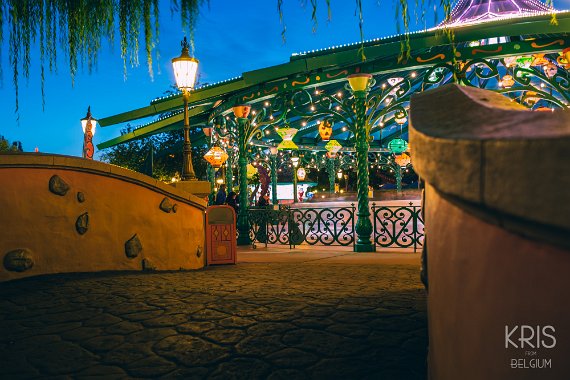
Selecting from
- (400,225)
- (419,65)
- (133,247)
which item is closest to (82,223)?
(133,247)

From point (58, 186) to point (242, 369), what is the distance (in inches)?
170

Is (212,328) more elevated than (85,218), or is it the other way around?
(85,218)

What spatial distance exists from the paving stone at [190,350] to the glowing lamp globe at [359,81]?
25.2 feet

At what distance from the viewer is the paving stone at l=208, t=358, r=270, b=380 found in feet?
7.64

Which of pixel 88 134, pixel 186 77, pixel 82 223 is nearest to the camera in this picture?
pixel 82 223

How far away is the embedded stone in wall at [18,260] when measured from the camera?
5.12 metres

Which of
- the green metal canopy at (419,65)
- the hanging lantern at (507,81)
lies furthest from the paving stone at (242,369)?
the hanging lantern at (507,81)

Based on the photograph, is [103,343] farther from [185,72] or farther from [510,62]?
[510,62]

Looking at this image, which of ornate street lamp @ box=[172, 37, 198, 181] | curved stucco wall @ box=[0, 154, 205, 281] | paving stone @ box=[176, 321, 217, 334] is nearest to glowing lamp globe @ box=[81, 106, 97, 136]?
ornate street lamp @ box=[172, 37, 198, 181]

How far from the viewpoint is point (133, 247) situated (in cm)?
616

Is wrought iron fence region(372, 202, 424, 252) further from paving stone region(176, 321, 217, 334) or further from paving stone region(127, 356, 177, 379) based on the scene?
paving stone region(127, 356, 177, 379)

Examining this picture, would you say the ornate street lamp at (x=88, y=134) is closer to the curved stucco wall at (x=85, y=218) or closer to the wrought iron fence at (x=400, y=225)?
the curved stucco wall at (x=85, y=218)

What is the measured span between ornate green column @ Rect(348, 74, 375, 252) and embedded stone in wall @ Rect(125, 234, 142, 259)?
205 inches

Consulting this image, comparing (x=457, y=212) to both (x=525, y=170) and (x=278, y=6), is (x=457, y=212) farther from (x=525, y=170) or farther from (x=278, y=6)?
(x=278, y=6)
